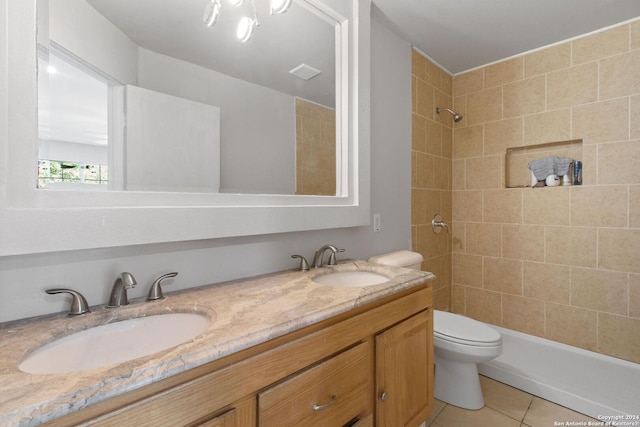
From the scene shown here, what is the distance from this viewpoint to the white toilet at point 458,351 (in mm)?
1551

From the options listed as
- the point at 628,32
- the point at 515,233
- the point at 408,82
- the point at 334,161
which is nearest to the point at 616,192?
the point at 515,233

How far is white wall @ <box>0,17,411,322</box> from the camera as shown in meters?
0.83

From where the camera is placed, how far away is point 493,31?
1.99m

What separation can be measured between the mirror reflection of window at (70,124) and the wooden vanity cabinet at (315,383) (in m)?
0.69

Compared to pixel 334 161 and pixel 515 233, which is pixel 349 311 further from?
pixel 515 233

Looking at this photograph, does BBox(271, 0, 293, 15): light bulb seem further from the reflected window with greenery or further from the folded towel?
the folded towel

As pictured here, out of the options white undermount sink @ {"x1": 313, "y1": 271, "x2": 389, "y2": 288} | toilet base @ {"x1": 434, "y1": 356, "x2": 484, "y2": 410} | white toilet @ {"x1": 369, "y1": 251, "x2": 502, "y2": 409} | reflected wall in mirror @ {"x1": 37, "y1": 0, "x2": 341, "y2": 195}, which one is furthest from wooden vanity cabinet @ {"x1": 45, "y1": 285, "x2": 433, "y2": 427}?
reflected wall in mirror @ {"x1": 37, "y1": 0, "x2": 341, "y2": 195}

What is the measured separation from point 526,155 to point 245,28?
231cm

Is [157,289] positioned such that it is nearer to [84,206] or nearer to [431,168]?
[84,206]

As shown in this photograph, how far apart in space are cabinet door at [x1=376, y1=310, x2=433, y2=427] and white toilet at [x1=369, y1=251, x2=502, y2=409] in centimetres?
36

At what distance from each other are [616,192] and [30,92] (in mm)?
2988

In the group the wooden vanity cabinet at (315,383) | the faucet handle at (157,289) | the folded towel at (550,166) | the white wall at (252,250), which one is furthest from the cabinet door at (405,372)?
the folded towel at (550,166)

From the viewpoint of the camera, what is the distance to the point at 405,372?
1.17 metres

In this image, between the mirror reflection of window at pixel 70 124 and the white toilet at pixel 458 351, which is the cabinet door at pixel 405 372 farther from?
the mirror reflection of window at pixel 70 124
